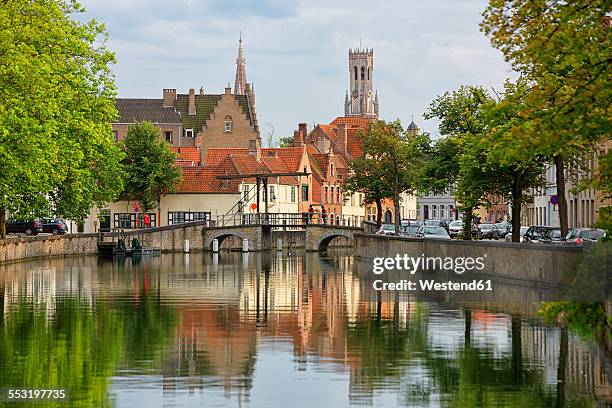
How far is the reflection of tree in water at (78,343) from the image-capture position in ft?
85.0

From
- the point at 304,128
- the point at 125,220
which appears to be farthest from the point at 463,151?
the point at 304,128

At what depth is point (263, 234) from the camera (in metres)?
122

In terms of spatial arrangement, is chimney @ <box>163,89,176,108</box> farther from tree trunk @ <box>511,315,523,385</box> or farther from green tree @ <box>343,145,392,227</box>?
tree trunk @ <box>511,315,523,385</box>

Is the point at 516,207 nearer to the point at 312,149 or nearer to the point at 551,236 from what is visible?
the point at 551,236

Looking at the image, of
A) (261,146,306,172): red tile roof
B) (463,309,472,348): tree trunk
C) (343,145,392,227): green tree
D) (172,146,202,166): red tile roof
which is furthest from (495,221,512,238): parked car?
(463,309,472,348): tree trunk

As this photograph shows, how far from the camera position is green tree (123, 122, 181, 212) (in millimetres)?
121562

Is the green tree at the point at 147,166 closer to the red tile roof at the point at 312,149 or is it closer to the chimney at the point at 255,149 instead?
the chimney at the point at 255,149

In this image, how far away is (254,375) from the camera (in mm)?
27109

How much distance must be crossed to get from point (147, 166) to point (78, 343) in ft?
293

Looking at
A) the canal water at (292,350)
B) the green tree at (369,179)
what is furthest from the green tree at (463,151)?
the green tree at (369,179)

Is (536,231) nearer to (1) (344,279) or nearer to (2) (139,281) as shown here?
(1) (344,279)

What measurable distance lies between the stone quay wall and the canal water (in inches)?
43.4

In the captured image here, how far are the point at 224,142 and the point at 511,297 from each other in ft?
378

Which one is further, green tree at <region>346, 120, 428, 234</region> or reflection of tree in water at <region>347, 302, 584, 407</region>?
green tree at <region>346, 120, 428, 234</region>
